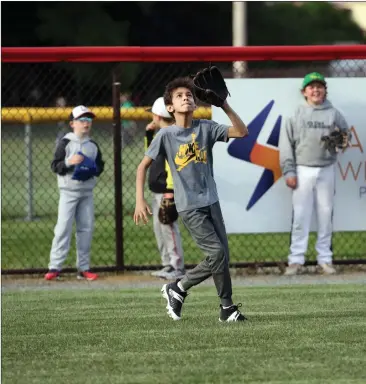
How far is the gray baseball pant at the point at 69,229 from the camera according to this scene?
40.8ft

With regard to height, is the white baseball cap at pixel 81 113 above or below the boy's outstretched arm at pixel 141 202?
above

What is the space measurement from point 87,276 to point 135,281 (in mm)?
496

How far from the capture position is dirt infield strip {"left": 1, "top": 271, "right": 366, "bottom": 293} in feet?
38.9

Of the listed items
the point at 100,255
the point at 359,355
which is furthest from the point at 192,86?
the point at 100,255

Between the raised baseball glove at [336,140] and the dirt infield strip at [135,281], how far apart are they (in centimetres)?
128

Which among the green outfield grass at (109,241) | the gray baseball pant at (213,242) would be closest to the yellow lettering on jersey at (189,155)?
the gray baseball pant at (213,242)

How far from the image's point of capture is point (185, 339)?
321 inches

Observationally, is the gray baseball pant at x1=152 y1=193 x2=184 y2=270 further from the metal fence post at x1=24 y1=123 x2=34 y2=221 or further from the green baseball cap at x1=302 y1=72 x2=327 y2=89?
the metal fence post at x1=24 y1=123 x2=34 y2=221

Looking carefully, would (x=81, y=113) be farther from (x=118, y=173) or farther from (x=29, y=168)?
(x=29, y=168)

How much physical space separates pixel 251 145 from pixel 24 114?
9.63 feet

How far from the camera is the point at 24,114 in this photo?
14.1 meters

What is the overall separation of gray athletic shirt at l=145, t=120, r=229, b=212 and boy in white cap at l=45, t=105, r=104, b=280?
3337mm

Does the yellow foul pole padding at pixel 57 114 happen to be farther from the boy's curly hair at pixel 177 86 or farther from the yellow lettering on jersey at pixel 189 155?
the yellow lettering on jersey at pixel 189 155

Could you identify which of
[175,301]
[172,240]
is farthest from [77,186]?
[175,301]
